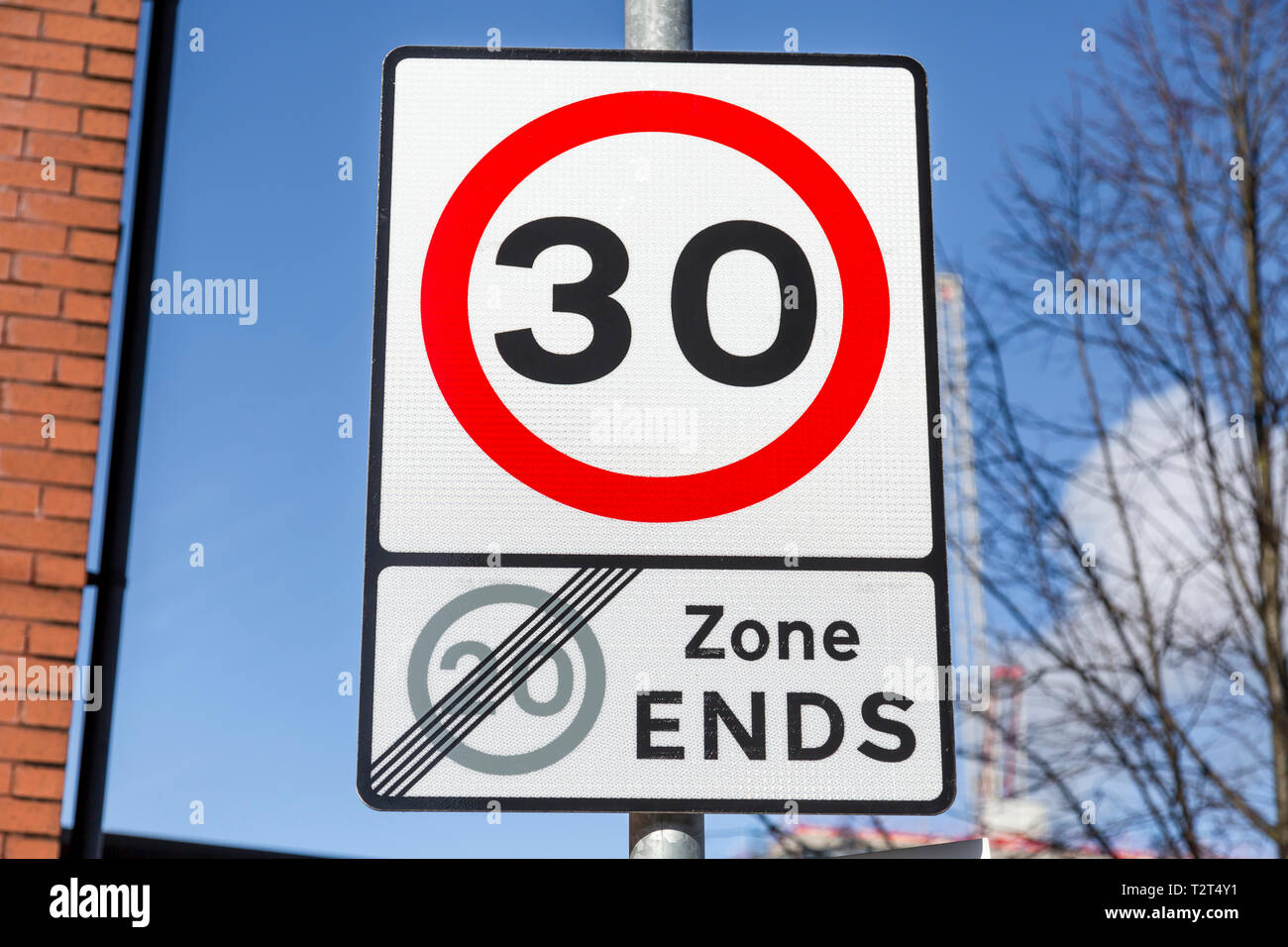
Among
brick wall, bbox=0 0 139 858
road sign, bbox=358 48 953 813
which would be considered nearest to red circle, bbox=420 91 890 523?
road sign, bbox=358 48 953 813

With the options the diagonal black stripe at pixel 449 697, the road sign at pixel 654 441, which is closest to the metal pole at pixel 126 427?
the road sign at pixel 654 441

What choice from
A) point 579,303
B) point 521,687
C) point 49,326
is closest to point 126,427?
point 49,326

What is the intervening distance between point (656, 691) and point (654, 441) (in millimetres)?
288

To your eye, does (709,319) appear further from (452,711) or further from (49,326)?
(49,326)

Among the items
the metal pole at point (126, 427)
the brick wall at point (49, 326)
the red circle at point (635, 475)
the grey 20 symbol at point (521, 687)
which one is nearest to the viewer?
the grey 20 symbol at point (521, 687)

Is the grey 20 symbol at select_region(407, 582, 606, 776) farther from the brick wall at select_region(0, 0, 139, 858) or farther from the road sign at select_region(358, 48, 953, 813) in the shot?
the brick wall at select_region(0, 0, 139, 858)

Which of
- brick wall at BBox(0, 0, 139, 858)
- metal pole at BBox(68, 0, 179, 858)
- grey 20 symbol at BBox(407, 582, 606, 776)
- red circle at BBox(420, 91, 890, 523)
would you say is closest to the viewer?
grey 20 symbol at BBox(407, 582, 606, 776)

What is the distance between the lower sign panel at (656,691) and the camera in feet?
4.43

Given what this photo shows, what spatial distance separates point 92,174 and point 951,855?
337 cm

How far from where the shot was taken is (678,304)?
1517 mm

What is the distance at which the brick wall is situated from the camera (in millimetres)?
3545

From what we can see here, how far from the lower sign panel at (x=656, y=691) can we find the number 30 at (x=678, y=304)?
0.25m

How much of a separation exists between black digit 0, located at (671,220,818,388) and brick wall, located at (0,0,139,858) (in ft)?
8.96

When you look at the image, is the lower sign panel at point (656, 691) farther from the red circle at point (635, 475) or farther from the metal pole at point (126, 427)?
the metal pole at point (126, 427)
